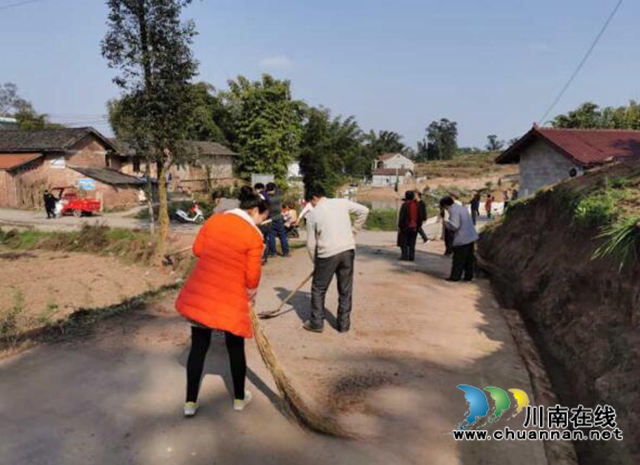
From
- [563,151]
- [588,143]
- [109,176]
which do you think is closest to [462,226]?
[563,151]

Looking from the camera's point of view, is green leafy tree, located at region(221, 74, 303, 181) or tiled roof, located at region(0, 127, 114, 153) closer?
tiled roof, located at region(0, 127, 114, 153)

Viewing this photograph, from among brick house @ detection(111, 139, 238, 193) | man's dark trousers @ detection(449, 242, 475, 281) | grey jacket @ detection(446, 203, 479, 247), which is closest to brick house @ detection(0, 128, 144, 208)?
brick house @ detection(111, 139, 238, 193)

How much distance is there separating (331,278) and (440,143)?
97.5 meters

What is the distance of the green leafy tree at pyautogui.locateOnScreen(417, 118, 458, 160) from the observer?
9850 centimetres

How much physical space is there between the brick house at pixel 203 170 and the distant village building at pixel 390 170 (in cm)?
3161

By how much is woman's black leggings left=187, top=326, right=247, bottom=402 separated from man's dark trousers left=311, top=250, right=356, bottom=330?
6.40 feet

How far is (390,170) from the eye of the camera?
75.1m

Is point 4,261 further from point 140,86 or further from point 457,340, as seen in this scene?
point 457,340

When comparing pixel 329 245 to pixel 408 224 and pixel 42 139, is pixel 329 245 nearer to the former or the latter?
pixel 408 224

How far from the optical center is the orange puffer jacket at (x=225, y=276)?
3445 millimetres

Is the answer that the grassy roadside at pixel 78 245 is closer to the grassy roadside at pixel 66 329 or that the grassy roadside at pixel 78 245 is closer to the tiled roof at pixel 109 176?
the grassy roadside at pixel 66 329

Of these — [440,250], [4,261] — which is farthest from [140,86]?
[440,250]

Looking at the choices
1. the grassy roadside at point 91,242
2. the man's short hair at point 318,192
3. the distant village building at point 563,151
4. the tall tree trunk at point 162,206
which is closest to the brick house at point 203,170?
the grassy roadside at point 91,242

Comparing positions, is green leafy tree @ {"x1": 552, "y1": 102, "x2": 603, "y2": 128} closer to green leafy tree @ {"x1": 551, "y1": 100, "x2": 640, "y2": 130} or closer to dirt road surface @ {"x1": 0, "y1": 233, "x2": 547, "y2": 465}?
green leafy tree @ {"x1": 551, "y1": 100, "x2": 640, "y2": 130}
